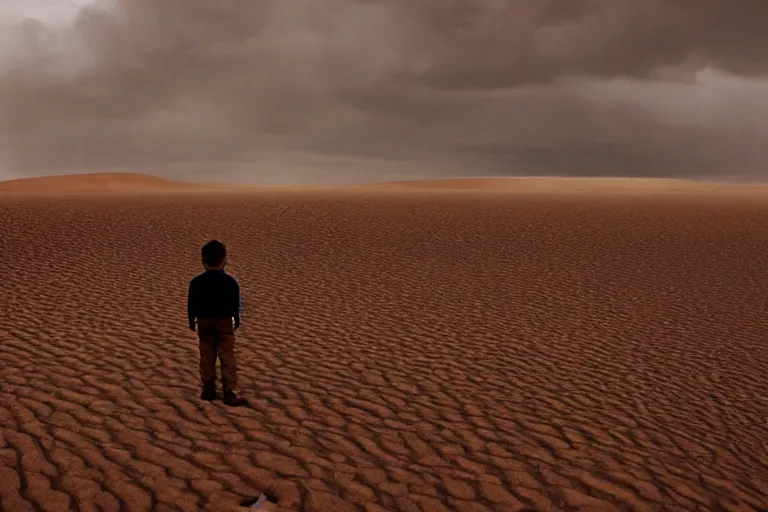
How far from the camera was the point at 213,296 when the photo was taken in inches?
298

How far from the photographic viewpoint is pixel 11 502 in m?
5.61

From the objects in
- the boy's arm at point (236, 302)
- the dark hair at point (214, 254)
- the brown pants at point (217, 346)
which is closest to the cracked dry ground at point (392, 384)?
the brown pants at point (217, 346)

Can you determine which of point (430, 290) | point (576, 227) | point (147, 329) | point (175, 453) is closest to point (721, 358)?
point (430, 290)

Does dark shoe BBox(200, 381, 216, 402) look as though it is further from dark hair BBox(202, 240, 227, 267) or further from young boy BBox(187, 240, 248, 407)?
dark hair BBox(202, 240, 227, 267)

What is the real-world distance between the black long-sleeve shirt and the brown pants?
0.11 meters

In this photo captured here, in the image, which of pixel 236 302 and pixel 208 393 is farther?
pixel 208 393

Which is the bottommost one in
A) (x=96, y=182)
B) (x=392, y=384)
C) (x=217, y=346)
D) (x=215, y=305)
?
(x=392, y=384)

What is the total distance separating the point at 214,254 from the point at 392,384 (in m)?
3.34

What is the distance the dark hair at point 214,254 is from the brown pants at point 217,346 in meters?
0.67

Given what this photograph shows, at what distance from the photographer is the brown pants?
7695mm

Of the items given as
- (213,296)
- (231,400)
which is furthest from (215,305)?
(231,400)

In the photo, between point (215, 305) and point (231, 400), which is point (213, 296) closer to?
point (215, 305)

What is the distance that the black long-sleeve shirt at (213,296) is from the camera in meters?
7.54

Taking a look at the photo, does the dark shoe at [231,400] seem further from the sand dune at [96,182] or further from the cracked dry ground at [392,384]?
the sand dune at [96,182]
